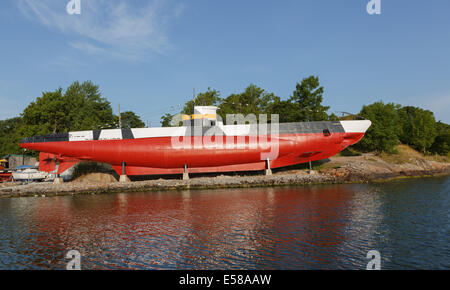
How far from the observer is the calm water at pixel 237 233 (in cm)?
1063

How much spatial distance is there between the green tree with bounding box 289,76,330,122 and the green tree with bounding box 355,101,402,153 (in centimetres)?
826

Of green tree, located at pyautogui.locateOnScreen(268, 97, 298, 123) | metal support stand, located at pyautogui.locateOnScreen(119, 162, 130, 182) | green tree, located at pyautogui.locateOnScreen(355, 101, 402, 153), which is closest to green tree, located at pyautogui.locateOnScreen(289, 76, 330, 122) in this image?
green tree, located at pyautogui.locateOnScreen(268, 97, 298, 123)

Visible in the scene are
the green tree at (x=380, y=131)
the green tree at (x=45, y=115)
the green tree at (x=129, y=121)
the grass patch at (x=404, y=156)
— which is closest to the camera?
the grass patch at (x=404, y=156)

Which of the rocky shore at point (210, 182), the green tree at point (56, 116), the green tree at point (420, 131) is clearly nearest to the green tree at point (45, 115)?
the green tree at point (56, 116)

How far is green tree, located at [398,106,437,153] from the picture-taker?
174 feet

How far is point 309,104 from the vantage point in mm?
48469

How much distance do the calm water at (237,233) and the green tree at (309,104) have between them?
25.8 meters

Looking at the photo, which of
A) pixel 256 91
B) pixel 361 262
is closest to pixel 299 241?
pixel 361 262

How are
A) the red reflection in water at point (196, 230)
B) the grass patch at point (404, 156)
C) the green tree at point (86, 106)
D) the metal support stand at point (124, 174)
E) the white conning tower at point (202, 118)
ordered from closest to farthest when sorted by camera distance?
the red reflection in water at point (196, 230), the metal support stand at point (124, 174), the white conning tower at point (202, 118), the grass patch at point (404, 156), the green tree at point (86, 106)

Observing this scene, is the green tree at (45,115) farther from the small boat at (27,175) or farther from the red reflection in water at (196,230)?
the red reflection in water at (196,230)

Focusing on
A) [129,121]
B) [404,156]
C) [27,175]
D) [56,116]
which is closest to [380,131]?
[404,156]

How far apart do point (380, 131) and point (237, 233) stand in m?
42.2

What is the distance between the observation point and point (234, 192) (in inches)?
1065
